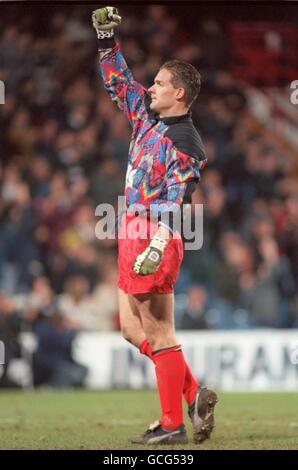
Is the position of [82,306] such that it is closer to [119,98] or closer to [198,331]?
[198,331]

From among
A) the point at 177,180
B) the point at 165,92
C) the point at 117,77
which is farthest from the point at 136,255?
the point at 117,77

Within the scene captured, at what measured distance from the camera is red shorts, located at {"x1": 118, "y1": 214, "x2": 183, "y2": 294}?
500 cm

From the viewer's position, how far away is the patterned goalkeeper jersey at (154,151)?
4.96 meters

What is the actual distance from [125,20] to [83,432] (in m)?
6.82


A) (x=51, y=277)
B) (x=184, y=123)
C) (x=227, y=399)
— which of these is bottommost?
(x=227, y=399)

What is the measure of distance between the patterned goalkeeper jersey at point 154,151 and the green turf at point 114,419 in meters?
1.13

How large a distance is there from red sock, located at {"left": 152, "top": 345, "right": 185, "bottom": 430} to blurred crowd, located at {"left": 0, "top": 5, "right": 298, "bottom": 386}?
14.3 ft

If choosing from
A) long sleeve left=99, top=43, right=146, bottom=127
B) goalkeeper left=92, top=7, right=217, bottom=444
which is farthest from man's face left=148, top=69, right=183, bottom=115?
long sleeve left=99, top=43, right=146, bottom=127

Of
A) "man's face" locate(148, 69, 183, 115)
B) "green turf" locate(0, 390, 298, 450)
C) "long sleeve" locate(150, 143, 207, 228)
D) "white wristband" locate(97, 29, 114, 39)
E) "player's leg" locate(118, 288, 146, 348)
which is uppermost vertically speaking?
"white wristband" locate(97, 29, 114, 39)

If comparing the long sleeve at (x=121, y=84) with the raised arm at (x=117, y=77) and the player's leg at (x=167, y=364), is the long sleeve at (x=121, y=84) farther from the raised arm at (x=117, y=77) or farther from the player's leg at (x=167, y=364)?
the player's leg at (x=167, y=364)

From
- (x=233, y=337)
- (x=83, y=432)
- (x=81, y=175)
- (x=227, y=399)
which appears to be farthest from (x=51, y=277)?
(x=83, y=432)

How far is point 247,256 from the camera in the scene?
10.4m

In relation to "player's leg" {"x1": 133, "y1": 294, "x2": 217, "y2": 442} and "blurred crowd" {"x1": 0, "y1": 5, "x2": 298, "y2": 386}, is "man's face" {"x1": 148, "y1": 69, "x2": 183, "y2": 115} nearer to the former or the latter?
"player's leg" {"x1": 133, "y1": 294, "x2": 217, "y2": 442}

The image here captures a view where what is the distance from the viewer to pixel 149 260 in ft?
15.5
